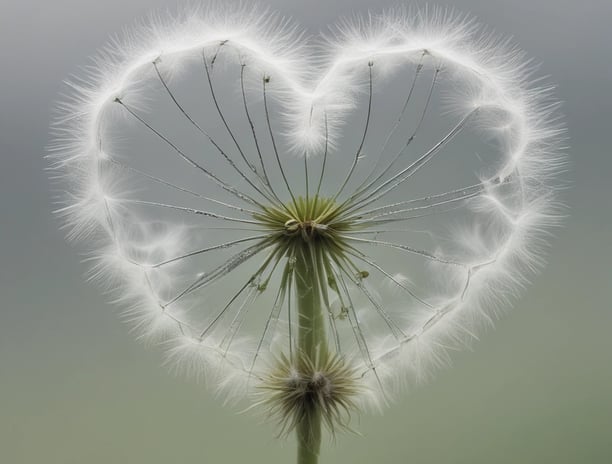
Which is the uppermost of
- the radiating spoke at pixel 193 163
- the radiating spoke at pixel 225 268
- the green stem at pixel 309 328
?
the radiating spoke at pixel 193 163

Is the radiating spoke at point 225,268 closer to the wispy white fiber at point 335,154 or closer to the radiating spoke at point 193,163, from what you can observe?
the wispy white fiber at point 335,154

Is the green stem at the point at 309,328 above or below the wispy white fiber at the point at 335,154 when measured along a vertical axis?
below

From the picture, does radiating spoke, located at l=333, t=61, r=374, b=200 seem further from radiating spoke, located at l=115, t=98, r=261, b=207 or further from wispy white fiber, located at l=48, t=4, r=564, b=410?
radiating spoke, located at l=115, t=98, r=261, b=207

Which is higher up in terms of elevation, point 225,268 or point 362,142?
point 362,142

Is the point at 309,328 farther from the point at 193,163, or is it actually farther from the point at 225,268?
the point at 193,163

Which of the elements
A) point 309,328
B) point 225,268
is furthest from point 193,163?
point 309,328

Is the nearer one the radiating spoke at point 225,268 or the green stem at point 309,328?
the green stem at point 309,328

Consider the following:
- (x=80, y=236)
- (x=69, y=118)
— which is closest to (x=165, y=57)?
(x=69, y=118)

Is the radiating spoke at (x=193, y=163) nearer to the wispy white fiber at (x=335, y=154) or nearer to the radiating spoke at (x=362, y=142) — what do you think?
the wispy white fiber at (x=335, y=154)
